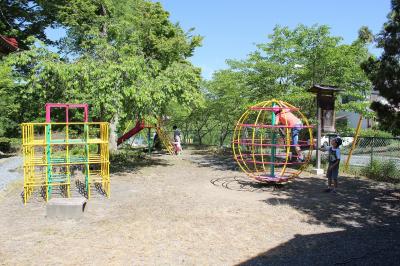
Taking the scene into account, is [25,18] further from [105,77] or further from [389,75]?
[389,75]

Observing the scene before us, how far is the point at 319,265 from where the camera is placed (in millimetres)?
4906

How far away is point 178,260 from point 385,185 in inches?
303

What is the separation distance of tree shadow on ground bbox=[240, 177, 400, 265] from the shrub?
3.18 feet

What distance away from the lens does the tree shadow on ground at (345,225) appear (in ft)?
16.9

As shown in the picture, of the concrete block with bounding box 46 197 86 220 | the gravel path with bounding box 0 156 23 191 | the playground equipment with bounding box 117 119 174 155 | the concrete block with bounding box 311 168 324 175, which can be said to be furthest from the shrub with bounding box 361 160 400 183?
the gravel path with bounding box 0 156 23 191

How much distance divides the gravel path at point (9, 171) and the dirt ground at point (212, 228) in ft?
1.45

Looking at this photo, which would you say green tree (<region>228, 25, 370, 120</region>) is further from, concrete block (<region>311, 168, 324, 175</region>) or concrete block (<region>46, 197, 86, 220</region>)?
concrete block (<region>46, 197, 86, 220</region>)

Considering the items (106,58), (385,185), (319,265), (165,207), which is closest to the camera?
(319,265)

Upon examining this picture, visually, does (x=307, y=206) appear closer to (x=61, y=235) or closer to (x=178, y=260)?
(x=178, y=260)

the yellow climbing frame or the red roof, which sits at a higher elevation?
the red roof

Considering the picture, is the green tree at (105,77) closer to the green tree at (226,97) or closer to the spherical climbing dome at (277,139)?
the spherical climbing dome at (277,139)

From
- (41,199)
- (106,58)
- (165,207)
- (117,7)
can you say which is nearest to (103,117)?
(106,58)

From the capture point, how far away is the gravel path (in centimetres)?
1001

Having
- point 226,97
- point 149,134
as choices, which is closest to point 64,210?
point 149,134
